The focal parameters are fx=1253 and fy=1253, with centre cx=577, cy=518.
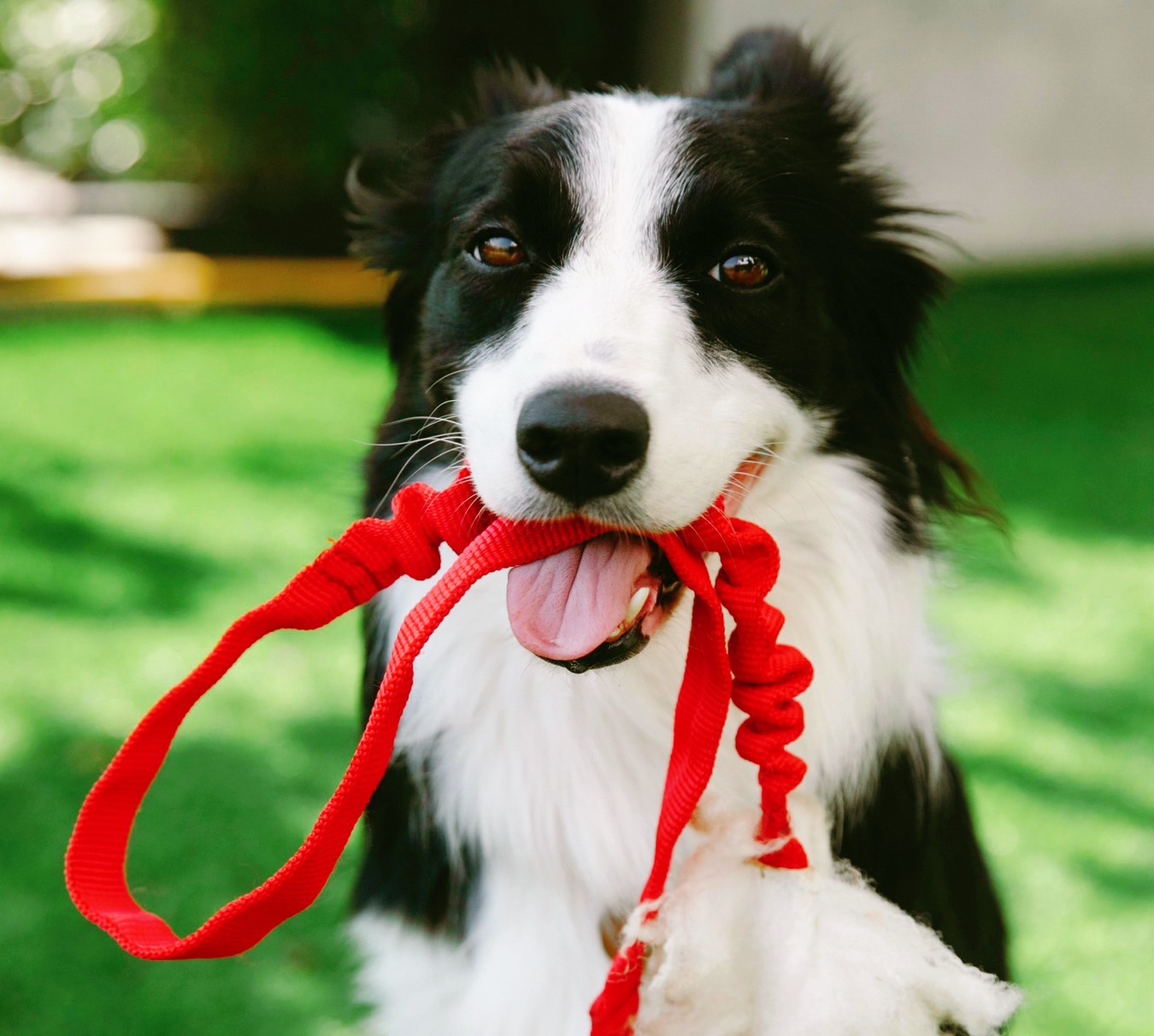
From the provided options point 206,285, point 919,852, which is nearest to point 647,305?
point 919,852

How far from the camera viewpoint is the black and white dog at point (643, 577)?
6.16 ft

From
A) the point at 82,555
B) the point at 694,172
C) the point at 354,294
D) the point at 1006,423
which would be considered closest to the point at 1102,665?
the point at 1006,423

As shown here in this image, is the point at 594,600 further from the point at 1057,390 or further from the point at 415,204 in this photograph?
the point at 1057,390

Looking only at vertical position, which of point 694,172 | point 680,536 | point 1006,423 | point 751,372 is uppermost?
point 694,172

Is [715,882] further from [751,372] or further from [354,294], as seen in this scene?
[354,294]

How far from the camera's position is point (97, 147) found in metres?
11.4

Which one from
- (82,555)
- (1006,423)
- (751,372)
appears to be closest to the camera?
(751,372)

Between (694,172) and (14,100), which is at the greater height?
(694,172)

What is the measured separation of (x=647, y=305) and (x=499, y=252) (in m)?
0.33

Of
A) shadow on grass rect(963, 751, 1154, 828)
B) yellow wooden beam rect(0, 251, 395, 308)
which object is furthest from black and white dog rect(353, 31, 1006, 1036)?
yellow wooden beam rect(0, 251, 395, 308)

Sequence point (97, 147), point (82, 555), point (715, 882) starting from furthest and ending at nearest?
point (97, 147), point (82, 555), point (715, 882)

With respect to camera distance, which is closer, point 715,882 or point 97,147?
point 715,882

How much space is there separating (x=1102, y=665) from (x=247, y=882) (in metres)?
2.76

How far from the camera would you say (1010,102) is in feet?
31.6
